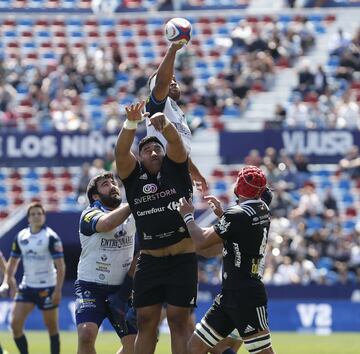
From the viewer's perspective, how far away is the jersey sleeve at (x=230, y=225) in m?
11.7

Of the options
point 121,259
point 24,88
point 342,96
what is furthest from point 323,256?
point 121,259

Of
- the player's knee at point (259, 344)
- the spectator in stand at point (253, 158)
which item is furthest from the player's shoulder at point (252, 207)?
the spectator in stand at point (253, 158)

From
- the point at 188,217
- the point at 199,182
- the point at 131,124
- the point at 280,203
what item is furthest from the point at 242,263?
the point at 280,203

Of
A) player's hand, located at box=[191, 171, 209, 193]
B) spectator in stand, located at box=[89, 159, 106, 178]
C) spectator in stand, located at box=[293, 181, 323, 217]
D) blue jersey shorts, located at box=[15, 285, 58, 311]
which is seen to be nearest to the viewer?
player's hand, located at box=[191, 171, 209, 193]

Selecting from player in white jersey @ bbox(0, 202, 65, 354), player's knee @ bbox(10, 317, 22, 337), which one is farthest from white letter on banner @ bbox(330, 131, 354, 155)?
player's knee @ bbox(10, 317, 22, 337)

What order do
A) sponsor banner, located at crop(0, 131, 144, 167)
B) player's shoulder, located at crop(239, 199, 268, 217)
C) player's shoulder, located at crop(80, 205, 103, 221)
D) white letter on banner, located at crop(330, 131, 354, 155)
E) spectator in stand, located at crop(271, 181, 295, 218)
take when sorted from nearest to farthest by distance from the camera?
player's shoulder, located at crop(239, 199, 268, 217) < player's shoulder, located at crop(80, 205, 103, 221) < spectator in stand, located at crop(271, 181, 295, 218) < white letter on banner, located at crop(330, 131, 354, 155) < sponsor banner, located at crop(0, 131, 144, 167)

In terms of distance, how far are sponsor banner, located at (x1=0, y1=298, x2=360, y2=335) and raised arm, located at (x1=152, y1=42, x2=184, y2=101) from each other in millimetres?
13241

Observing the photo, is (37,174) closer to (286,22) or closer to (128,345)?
(286,22)

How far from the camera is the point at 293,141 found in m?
29.4

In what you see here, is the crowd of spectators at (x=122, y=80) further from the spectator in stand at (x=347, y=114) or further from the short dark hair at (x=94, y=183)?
the short dark hair at (x=94, y=183)

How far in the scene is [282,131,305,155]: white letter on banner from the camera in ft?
96.3

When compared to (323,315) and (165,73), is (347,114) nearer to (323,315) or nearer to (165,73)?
(323,315)

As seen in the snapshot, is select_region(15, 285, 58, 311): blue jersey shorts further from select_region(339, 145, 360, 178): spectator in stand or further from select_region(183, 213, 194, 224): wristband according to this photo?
select_region(339, 145, 360, 178): spectator in stand

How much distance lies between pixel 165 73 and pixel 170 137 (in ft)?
2.42
